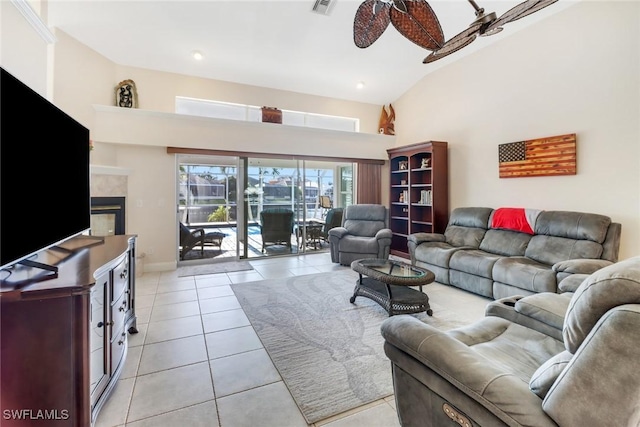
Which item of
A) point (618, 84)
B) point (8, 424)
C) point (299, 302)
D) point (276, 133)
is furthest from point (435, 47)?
point (276, 133)

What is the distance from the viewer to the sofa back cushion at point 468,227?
439 centimetres

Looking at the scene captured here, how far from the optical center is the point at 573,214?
11.3ft

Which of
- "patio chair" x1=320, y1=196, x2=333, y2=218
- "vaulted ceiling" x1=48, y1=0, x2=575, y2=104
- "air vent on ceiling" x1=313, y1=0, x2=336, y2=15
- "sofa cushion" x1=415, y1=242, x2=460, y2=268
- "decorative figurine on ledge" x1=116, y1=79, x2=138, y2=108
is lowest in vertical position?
"sofa cushion" x1=415, y1=242, x2=460, y2=268

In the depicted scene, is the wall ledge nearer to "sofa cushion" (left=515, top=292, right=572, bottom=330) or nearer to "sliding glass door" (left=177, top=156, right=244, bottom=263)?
"sliding glass door" (left=177, top=156, right=244, bottom=263)

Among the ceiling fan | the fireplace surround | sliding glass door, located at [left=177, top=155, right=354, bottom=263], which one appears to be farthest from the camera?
sliding glass door, located at [left=177, top=155, right=354, bottom=263]

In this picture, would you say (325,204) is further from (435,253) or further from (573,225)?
(573,225)

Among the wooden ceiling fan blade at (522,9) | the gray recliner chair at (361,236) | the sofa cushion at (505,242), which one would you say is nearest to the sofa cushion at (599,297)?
the wooden ceiling fan blade at (522,9)

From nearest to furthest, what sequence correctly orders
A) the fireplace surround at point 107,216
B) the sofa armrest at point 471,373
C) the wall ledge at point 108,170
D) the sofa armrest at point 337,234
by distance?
the sofa armrest at point 471,373, the wall ledge at point 108,170, the fireplace surround at point 107,216, the sofa armrest at point 337,234

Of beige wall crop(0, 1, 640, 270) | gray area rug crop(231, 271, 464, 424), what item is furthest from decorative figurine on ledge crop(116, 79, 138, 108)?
gray area rug crop(231, 271, 464, 424)

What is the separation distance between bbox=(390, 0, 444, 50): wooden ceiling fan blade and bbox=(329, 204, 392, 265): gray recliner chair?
322 cm

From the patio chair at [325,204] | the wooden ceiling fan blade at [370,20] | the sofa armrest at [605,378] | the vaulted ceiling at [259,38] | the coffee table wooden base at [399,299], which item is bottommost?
the coffee table wooden base at [399,299]

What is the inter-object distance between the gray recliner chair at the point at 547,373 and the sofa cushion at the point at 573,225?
249 centimetres

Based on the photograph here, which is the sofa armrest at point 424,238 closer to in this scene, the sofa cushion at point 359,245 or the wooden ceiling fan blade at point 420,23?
the sofa cushion at point 359,245

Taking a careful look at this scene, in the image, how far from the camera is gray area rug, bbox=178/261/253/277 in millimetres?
4855
